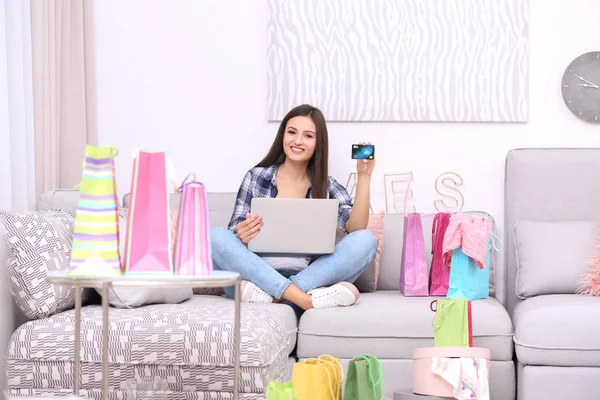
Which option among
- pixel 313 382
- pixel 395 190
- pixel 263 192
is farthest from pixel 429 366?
pixel 395 190

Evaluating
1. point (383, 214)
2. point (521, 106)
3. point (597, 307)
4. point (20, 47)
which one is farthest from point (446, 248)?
point (20, 47)

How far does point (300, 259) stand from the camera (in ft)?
10.2

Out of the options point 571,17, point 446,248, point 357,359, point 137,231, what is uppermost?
point 571,17

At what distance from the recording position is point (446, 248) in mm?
3162

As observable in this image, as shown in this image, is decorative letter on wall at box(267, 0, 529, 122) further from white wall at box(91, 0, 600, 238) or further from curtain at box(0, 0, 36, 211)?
curtain at box(0, 0, 36, 211)

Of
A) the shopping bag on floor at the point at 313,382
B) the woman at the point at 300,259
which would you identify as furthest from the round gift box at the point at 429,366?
the woman at the point at 300,259

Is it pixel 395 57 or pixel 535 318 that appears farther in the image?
pixel 395 57

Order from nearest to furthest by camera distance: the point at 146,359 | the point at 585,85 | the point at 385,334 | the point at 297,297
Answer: the point at 146,359 < the point at 385,334 < the point at 297,297 < the point at 585,85

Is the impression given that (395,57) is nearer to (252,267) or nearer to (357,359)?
(252,267)

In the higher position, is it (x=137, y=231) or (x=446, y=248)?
(x=137, y=231)

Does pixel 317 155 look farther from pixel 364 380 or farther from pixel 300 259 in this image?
pixel 364 380

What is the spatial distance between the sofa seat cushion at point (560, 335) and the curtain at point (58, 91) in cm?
198

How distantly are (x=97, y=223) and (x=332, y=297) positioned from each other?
127 cm

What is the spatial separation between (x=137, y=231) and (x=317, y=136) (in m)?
1.65
